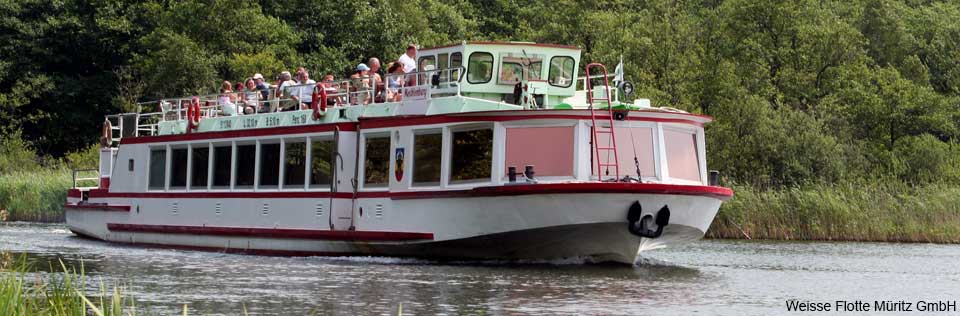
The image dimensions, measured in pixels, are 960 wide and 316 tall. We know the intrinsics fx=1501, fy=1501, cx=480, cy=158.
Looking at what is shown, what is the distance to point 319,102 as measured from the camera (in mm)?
22422

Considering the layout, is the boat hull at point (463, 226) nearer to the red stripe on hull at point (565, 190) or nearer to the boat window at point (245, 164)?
the red stripe on hull at point (565, 190)

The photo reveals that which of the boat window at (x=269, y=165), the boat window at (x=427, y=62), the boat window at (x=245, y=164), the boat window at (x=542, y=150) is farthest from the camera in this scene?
the boat window at (x=245, y=164)

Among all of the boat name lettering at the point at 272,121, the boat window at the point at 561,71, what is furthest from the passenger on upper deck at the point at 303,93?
the boat window at the point at 561,71

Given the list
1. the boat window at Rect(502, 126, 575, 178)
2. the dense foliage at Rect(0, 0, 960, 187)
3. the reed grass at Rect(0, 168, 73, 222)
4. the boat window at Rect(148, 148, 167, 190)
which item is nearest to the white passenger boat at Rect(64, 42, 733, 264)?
the boat window at Rect(502, 126, 575, 178)

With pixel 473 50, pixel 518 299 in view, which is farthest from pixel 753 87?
pixel 518 299

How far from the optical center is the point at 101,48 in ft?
191

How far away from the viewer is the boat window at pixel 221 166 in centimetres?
2389

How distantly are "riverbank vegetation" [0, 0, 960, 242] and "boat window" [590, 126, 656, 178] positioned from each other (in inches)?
397

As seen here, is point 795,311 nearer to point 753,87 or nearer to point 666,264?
point 666,264

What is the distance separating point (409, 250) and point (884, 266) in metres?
6.75

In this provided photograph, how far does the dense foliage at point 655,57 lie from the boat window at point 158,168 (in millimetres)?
15462

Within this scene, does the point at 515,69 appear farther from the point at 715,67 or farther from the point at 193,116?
the point at 715,67

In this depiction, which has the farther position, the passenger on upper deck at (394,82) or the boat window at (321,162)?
the boat window at (321,162)

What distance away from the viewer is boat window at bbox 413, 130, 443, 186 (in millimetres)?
20172
